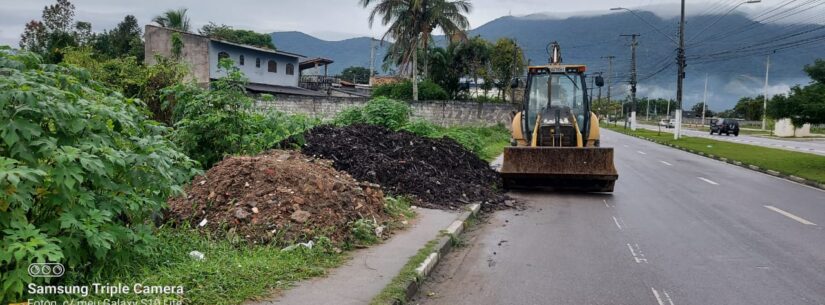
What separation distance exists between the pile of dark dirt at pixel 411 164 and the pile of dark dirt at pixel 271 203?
2.31 m

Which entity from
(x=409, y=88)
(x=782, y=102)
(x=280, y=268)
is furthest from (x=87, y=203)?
(x=409, y=88)

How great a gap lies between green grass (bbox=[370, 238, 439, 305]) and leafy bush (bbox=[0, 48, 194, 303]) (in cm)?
207

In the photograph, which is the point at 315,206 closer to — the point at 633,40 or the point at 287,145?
the point at 287,145

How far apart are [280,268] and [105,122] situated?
2.00 m

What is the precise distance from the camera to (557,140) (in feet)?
46.2

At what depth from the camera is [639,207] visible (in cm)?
1130

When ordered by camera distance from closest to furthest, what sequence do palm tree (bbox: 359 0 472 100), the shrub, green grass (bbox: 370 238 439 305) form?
green grass (bbox: 370 238 439 305)
the shrub
palm tree (bbox: 359 0 472 100)

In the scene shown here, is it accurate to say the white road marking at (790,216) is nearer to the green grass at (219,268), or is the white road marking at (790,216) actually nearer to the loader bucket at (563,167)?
the loader bucket at (563,167)

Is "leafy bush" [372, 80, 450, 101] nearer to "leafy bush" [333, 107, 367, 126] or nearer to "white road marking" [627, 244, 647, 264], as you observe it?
"leafy bush" [333, 107, 367, 126]

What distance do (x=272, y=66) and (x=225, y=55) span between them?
6.20 m

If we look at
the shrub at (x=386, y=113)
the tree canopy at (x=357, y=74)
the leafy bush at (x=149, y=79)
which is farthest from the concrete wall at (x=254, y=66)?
the tree canopy at (x=357, y=74)

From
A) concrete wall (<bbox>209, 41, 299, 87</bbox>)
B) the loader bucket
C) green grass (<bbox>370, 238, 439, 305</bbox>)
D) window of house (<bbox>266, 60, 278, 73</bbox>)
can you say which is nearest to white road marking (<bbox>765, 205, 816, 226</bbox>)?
the loader bucket

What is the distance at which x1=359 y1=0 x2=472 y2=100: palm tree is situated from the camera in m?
40.2

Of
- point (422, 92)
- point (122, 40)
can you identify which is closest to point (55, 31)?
point (122, 40)
